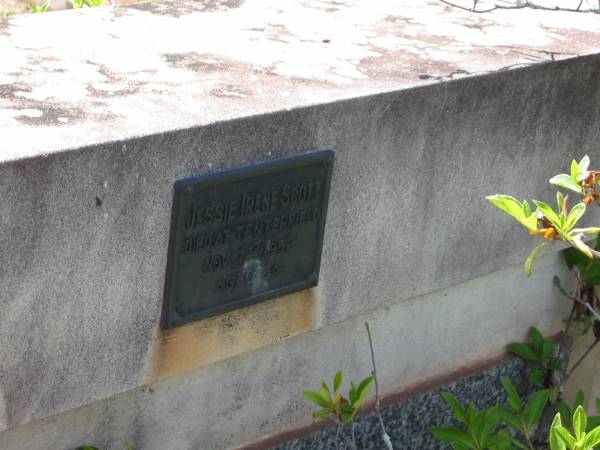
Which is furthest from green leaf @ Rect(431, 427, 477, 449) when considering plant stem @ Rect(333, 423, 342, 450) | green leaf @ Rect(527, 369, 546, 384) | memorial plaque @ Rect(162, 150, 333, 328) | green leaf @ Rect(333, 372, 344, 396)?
memorial plaque @ Rect(162, 150, 333, 328)

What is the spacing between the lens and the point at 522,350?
328 cm

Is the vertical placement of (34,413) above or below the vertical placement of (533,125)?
below

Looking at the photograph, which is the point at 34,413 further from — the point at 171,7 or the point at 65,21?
the point at 171,7

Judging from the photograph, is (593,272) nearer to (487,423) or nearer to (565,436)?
(487,423)

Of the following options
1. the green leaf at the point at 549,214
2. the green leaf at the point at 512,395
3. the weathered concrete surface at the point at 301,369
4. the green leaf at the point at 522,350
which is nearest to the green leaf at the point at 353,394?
the weathered concrete surface at the point at 301,369

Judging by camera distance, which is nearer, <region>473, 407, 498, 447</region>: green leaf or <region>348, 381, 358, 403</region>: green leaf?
<region>348, 381, 358, 403</region>: green leaf

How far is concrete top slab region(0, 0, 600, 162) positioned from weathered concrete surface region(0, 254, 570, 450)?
627 mm

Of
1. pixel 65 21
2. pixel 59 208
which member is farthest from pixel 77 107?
pixel 65 21

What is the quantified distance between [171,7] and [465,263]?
3.75 ft

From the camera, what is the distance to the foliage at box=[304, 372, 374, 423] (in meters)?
2.66

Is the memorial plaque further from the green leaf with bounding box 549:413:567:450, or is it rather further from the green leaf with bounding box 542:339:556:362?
the green leaf with bounding box 542:339:556:362

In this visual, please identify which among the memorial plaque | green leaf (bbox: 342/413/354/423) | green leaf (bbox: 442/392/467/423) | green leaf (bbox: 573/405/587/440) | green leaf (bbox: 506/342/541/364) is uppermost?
the memorial plaque

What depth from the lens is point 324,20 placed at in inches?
127

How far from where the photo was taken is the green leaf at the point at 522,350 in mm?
3281
